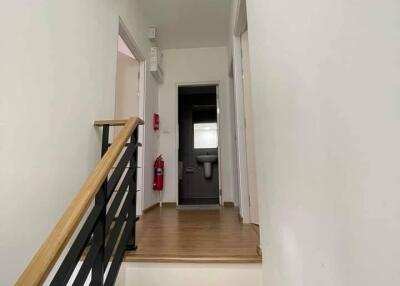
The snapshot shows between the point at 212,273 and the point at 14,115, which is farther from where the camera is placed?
the point at 212,273

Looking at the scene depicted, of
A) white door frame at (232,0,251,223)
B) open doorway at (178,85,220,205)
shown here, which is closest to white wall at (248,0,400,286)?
white door frame at (232,0,251,223)

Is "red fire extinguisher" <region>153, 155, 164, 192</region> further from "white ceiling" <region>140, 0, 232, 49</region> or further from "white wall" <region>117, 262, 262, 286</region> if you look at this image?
"white wall" <region>117, 262, 262, 286</region>

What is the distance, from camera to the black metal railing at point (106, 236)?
101 cm

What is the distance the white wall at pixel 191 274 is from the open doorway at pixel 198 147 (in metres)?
3.94

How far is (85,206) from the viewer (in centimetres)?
98

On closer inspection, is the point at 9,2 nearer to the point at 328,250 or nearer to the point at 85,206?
the point at 85,206

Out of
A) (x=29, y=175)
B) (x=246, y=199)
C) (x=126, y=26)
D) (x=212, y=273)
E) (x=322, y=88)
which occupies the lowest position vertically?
(x=212, y=273)

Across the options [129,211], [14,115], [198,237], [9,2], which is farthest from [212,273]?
[9,2]

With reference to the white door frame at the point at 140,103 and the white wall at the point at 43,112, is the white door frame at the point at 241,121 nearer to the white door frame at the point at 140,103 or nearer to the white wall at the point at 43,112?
the white door frame at the point at 140,103

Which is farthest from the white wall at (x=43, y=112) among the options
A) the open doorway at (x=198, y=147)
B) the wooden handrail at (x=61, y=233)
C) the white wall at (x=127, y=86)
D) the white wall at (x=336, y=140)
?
the open doorway at (x=198, y=147)

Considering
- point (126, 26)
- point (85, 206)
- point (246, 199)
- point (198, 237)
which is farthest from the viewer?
point (126, 26)

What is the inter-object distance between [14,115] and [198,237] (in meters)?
1.65

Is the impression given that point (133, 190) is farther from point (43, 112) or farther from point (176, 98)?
point (176, 98)

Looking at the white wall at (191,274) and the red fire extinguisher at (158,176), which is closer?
the white wall at (191,274)
